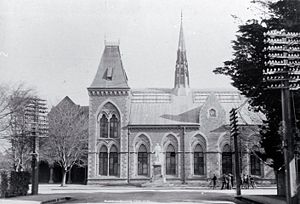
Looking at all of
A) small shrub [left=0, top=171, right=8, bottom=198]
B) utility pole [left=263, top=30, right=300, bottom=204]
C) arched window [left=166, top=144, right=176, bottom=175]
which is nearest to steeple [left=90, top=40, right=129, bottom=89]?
arched window [left=166, top=144, right=176, bottom=175]

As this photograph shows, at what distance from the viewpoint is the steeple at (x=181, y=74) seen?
57.7 m

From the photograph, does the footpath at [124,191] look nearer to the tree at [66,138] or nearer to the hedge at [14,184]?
the hedge at [14,184]

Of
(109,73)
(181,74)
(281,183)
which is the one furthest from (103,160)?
(281,183)

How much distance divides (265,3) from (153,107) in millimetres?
31669

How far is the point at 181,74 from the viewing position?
2378 inches

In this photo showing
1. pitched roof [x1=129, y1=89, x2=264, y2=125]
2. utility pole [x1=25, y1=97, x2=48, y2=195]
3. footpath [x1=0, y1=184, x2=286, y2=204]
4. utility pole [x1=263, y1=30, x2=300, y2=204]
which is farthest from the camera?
pitched roof [x1=129, y1=89, x2=264, y2=125]

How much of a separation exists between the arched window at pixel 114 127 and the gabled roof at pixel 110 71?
3837 millimetres

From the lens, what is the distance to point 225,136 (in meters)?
49.6

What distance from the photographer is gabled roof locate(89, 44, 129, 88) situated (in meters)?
49.9

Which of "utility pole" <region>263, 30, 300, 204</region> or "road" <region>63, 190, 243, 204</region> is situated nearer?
"utility pole" <region>263, 30, 300, 204</region>

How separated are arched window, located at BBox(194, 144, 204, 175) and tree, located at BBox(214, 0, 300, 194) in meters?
23.0

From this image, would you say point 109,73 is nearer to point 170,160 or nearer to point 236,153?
point 170,160

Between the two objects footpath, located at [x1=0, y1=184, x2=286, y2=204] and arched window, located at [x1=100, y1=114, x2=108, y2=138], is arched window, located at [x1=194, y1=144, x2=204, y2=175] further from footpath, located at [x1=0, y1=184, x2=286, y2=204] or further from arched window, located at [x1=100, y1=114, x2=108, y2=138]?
footpath, located at [x1=0, y1=184, x2=286, y2=204]

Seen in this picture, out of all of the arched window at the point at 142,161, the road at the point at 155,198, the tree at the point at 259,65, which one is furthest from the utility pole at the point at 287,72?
the arched window at the point at 142,161
